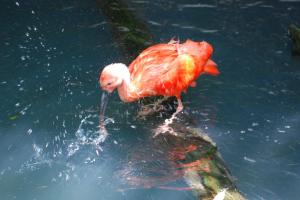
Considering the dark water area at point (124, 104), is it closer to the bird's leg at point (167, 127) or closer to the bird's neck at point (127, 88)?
the bird's leg at point (167, 127)

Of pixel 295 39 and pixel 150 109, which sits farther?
pixel 295 39

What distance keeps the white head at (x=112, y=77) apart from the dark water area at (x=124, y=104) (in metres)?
0.57

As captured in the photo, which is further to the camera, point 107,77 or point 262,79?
point 262,79

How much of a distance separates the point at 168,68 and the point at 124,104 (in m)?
0.87

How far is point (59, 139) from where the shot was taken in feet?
20.5

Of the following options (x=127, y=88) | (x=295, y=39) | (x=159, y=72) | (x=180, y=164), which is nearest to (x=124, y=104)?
(x=127, y=88)

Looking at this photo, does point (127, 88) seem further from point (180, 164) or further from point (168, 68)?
point (180, 164)

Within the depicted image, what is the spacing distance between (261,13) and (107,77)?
12.9ft

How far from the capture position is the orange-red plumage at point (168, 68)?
6.28m

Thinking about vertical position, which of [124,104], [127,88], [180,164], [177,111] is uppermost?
[127,88]

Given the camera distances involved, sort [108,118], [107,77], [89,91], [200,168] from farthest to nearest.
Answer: [89,91]
[108,118]
[107,77]
[200,168]

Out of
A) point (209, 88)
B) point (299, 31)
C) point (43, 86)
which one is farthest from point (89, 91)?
point (299, 31)

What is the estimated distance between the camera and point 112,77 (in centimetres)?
609

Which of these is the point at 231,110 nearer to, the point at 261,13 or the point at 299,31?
the point at 299,31
